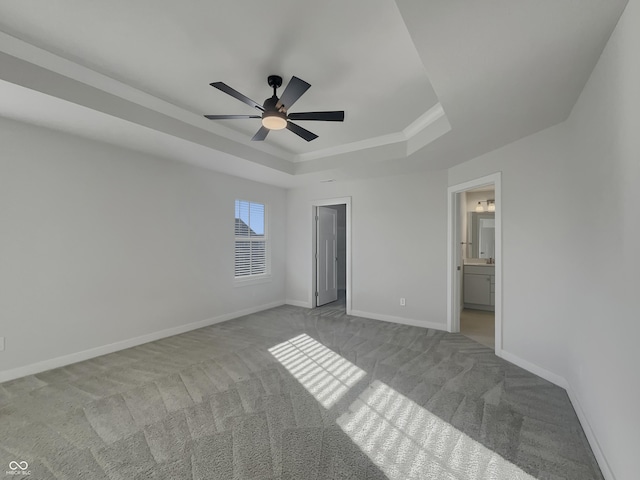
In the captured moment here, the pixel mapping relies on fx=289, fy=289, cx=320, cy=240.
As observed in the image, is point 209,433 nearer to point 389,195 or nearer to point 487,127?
point 487,127

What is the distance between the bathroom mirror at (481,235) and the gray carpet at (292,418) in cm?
307

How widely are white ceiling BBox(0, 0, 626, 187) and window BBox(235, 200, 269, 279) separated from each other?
5.79 feet

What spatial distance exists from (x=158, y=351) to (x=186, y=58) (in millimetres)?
3163

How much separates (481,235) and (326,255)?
3222 millimetres

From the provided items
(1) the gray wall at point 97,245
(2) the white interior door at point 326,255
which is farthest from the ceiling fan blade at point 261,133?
(2) the white interior door at point 326,255

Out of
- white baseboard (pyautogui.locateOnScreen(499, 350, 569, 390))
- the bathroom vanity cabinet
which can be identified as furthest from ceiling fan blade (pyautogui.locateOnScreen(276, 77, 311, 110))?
the bathroom vanity cabinet

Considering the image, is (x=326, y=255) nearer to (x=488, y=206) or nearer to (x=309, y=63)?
(x=488, y=206)

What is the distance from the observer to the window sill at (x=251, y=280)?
507cm

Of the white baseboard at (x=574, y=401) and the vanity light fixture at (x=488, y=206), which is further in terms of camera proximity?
the vanity light fixture at (x=488, y=206)

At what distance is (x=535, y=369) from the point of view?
2.88 metres

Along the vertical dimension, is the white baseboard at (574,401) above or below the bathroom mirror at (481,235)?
below

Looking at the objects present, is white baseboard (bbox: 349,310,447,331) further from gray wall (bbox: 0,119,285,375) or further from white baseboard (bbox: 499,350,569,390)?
gray wall (bbox: 0,119,285,375)

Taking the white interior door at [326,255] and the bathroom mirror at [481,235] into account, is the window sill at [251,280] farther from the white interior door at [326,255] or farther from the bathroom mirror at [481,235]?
the bathroom mirror at [481,235]

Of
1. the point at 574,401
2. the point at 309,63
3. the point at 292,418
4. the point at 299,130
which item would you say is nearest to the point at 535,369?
the point at 574,401
